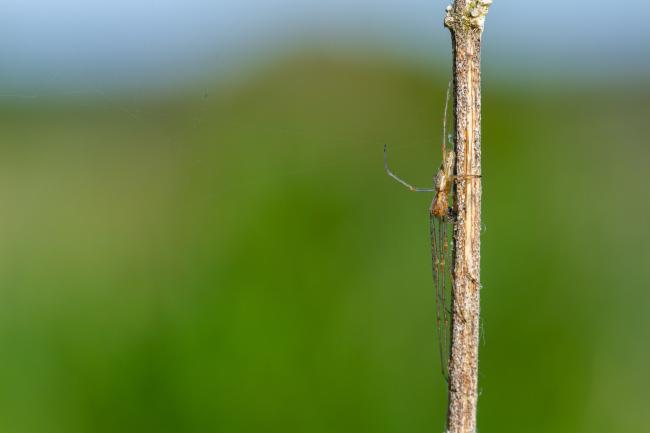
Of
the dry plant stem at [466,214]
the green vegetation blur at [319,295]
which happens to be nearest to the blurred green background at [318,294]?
the green vegetation blur at [319,295]

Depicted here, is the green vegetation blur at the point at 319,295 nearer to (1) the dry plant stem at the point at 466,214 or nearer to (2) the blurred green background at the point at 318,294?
(2) the blurred green background at the point at 318,294

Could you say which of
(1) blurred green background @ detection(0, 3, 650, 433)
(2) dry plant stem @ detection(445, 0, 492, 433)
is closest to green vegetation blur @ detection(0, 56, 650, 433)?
(1) blurred green background @ detection(0, 3, 650, 433)

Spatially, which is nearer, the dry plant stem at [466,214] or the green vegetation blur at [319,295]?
the dry plant stem at [466,214]

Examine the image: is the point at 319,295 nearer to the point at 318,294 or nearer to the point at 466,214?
the point at 318,294

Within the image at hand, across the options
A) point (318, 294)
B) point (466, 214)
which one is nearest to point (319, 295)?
point (318, 294)

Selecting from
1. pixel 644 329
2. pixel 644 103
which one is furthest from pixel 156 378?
pixel 644 103

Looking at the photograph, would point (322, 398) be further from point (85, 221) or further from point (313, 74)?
point (313, 74)
